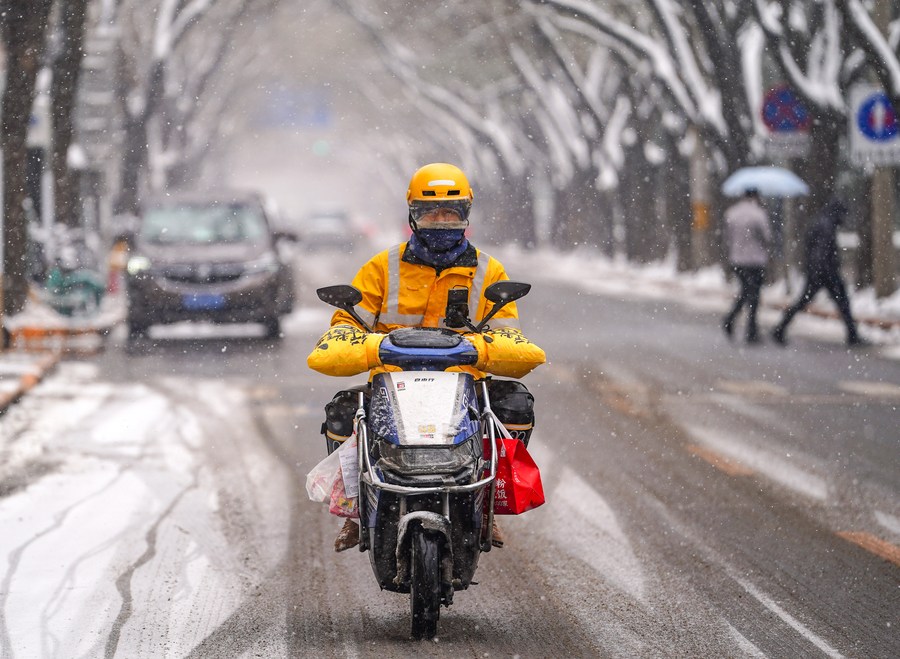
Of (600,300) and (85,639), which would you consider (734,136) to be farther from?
(85,639)

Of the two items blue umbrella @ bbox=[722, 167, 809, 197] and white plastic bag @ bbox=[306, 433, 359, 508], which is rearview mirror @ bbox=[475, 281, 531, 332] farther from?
blue umbrella @ bbox=[722, 167, 809, 197]

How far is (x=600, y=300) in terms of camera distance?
97.9 ft

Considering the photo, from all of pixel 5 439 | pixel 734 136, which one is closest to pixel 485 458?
pixel 5 439

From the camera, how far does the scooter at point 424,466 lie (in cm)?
577

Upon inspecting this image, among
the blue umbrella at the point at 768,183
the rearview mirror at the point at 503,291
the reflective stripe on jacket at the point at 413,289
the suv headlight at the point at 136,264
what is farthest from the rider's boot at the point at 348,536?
the blue umbrella at the point at 768,183

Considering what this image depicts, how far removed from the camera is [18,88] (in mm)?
19719

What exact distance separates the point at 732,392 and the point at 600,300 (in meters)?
15.6

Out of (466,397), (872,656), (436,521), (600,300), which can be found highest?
(466,397)

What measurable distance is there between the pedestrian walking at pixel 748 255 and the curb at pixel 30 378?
7.93 m

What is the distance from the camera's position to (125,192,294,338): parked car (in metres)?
19.3

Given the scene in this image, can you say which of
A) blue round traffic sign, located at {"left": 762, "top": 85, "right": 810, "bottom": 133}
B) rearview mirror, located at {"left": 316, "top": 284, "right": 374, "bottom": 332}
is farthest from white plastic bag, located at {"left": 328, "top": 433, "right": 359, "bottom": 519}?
blue round traffic sign, located at {"left": 762, "top": 85, "right": 810, "bottom": 133}

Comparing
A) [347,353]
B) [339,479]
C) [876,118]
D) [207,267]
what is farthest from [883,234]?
[347,353]

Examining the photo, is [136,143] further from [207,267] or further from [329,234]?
[329,234]

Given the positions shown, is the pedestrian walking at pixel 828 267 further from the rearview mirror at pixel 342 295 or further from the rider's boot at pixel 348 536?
the rearview mirror at pixel 342 295
